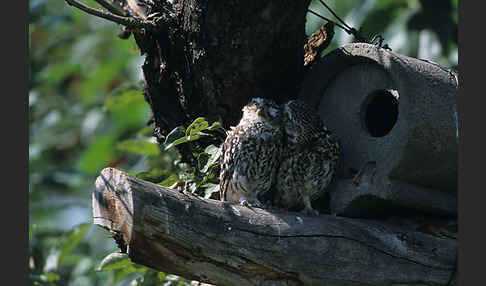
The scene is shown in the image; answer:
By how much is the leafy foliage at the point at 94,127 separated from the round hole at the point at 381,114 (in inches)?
26.3

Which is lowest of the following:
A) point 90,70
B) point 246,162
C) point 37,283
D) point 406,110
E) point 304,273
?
point 37,283

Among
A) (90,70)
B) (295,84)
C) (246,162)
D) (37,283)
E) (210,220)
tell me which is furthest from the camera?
(90,70)

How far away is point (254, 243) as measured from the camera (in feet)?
10.5

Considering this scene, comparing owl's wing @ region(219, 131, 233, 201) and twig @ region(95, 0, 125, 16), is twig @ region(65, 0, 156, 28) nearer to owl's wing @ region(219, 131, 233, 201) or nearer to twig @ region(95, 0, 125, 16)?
twig @ region(95, 0, 125, 16)

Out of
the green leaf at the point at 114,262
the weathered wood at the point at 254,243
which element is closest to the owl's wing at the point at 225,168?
the weathered wood at the point at 254,243

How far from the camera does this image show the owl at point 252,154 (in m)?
3.61

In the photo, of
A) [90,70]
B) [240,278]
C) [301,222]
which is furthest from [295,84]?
[90,70]

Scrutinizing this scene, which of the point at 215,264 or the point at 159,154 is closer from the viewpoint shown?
the point at 215,264

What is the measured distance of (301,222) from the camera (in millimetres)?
3336

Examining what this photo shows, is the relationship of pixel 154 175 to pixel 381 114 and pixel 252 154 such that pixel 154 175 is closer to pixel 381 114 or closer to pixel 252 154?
pixel 252 154

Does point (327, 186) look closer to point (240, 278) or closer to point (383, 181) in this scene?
point (383, 181)

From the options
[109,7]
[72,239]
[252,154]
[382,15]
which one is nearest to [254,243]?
[252,154]

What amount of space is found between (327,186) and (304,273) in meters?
0.68

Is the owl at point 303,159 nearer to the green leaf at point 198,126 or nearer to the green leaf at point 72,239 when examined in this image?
the green leaf at point 198,126
